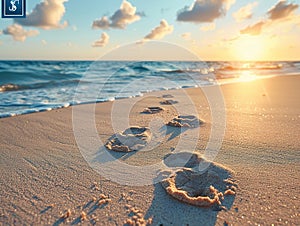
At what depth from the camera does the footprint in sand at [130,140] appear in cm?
215

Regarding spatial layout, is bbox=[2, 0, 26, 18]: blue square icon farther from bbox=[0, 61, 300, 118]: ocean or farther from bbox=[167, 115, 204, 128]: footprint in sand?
bbox=[167, 115, 204, 128]: footprint in sand

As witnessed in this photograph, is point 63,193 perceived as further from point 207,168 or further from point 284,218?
point 284,218

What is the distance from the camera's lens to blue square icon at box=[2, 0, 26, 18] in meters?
5.63

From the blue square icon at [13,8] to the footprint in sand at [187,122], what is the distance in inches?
201

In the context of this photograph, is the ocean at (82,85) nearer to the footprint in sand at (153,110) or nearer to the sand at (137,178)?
the footprint in sand at (153,110)

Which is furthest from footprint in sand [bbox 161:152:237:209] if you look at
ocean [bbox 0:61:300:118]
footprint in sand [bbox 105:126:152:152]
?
ocean [bbox 0:61:300:118]

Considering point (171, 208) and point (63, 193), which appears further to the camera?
point (63, 193)

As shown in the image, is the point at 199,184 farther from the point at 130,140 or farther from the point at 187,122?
the point at 187,122

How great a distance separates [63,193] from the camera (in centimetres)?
149

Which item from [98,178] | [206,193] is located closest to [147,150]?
[98,178]

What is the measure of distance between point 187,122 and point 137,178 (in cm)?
141

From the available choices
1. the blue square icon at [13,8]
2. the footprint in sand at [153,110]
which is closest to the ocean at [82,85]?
→ the footprint in sand at [153,110]

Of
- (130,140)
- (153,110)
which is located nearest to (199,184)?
(130,140)

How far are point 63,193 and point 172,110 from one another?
245cm
